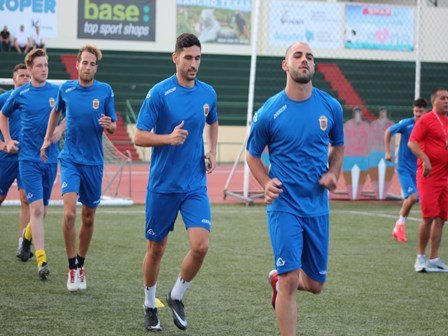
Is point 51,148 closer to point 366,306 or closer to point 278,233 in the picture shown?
point 366,306

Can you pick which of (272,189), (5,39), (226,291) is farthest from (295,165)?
(5,39)

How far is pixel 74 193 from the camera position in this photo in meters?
8.66

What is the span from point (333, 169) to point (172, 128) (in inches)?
55.1

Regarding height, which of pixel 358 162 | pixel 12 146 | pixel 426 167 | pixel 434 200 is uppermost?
pixel 12 146

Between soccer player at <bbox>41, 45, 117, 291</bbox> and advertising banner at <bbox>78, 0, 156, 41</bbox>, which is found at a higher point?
advertising banner at <bbox>78, 0, 156, 41</bbox>

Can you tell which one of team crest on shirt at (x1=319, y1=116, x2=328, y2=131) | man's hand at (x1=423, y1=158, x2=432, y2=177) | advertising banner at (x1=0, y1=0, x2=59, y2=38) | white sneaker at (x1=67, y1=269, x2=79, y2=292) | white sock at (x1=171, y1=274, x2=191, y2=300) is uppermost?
advertising banner at (x1=0, y1=0, x2=59, y2=38)

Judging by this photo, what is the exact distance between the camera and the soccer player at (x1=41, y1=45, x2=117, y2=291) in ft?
28.5

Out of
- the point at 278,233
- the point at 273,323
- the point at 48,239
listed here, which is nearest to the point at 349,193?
the point at 48,239

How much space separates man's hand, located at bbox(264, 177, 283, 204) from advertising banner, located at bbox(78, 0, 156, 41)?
28135mm

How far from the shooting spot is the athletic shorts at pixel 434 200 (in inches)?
408

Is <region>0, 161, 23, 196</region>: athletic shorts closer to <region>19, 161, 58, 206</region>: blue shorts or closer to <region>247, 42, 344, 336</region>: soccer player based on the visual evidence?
<region>19, 161, 58, 206</region>: blue shorts

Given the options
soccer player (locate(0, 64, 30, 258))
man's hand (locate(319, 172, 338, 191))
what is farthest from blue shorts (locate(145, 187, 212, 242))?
soccer player (locate(0, 64, 30, 258))

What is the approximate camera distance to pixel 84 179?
28.8 feet

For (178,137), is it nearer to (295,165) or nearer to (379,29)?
(295,165)
